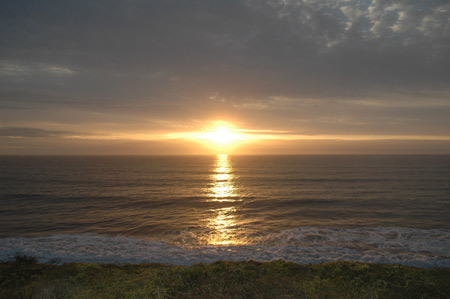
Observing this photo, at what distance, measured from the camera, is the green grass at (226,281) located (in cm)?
841

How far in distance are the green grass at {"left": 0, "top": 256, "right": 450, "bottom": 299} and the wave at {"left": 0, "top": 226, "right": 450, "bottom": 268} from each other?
2.93 m

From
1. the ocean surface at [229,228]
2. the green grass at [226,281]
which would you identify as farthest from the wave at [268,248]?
the green grass at [226,281]

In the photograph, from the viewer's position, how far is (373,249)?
1766 cm

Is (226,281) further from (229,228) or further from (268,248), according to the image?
(229,228)

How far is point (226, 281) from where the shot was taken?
9.79 metres

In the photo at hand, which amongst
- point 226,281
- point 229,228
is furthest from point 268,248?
point 226,281

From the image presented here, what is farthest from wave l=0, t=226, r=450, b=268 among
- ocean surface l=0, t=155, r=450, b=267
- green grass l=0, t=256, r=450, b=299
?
green grass l=0, t=256, r=450, b=299

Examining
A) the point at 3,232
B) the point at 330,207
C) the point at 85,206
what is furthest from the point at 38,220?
the point at 330,207

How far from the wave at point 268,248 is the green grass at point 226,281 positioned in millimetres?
2929

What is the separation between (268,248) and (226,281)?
9122 millimetres

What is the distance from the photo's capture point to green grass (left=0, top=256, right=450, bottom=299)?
8414 millimetres

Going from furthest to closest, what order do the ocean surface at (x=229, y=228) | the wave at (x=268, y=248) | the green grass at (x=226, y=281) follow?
the ocean surface at (x=229, y=228)
the wave at (x=268, y=248)
the green grass at (x=226, y=281)

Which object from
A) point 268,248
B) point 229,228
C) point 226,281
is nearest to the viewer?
point 226,281

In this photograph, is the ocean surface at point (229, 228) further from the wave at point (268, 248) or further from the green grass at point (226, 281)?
the green grass at point (226, 281)
